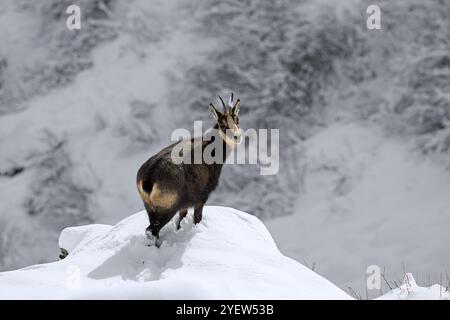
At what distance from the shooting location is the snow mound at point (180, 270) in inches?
103

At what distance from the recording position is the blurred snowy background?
732cm

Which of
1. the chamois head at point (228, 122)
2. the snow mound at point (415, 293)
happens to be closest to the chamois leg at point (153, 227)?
the chamois head at point (228, 122)

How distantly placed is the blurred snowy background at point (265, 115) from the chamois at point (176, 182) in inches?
121

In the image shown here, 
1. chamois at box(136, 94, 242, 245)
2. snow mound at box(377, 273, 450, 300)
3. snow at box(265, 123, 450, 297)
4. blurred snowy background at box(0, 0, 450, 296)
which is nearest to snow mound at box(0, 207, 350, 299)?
chamois at box(136, 94, 242, 245)

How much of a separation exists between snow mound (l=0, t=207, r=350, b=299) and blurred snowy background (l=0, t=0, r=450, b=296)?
293 centimetres

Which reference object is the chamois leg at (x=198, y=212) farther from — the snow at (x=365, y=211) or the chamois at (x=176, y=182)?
the snow at (x=365, y=211)

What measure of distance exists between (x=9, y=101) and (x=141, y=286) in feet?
31.4

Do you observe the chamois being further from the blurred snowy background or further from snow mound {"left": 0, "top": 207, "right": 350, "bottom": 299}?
the blurred snowy background

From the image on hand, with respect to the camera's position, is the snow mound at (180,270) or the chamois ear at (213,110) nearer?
the snow mound at (180,270)

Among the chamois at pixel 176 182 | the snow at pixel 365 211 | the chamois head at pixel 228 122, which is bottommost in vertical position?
the snow at pixel 365 211

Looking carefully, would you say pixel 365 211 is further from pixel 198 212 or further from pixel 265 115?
pixel 198 212

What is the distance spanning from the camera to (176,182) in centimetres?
371

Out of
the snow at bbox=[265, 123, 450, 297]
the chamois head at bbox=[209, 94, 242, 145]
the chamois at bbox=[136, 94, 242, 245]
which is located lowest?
the snow at bbox=[265, 123, 450, 297]

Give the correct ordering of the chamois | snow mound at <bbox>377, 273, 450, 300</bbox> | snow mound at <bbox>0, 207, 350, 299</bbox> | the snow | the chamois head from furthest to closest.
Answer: the snow < the chamois head < the chamois < snow mound at <bbox>377, 273, 450, 300</bbox> < snow mound at <bbox>0, 207, 350, 299</bbox>
